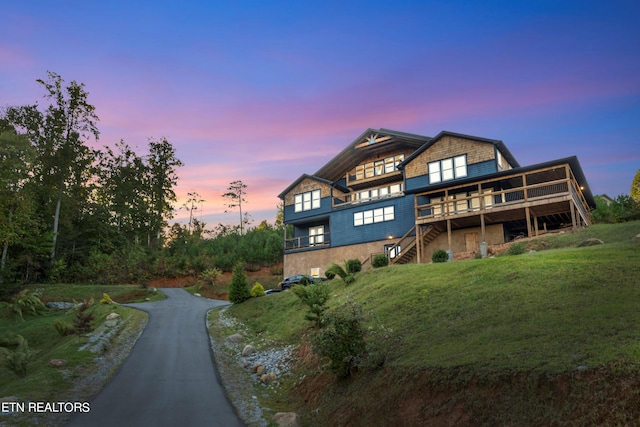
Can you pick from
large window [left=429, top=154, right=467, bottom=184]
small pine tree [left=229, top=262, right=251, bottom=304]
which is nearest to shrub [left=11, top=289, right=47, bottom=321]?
small pine tree [left=229, top=262, right=251, bottom=304]

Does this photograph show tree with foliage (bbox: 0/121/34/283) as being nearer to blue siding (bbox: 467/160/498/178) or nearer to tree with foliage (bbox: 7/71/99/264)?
tree with foliage (bbox: 7/71/99/264)

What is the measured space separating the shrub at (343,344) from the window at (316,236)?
91.9ft

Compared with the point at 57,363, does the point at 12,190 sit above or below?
above

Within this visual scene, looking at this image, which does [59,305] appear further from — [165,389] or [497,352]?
[497,352]

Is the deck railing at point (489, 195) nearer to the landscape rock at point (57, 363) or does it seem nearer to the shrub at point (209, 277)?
the landscape rock at point (57, 363)

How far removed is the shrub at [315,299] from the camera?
1805cm

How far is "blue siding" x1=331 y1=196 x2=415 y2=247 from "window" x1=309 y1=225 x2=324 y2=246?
2144mm

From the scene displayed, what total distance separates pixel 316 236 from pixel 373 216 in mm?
6705

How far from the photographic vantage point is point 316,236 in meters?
41.6

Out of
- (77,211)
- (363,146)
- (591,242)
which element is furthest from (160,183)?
(591,242)

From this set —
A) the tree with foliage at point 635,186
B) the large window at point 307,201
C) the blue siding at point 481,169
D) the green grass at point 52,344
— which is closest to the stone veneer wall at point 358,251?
the blue siding at point 481,169

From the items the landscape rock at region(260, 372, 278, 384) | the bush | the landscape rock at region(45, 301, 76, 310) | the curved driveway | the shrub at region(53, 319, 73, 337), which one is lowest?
the landscape rock at region(260, 372, 278, 384)

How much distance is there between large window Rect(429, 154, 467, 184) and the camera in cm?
3239

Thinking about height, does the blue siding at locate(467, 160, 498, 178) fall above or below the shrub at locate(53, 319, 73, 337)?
above
